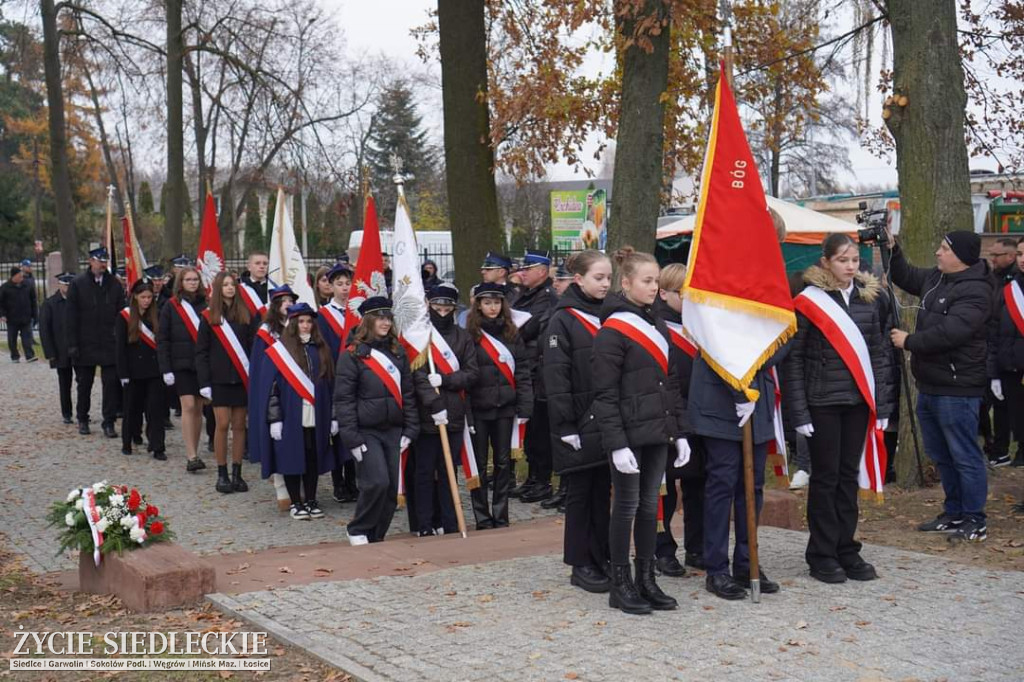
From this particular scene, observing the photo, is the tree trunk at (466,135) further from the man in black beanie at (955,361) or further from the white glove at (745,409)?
the white glove at (745,409)

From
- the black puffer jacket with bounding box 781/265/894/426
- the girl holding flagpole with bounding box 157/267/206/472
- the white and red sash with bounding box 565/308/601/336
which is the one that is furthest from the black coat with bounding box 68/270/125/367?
the black puffer jacket with bounding box 781/265/894/426

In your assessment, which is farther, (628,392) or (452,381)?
(452,381)

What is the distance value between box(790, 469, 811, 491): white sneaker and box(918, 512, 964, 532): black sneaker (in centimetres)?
223

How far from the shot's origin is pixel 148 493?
1183 cm

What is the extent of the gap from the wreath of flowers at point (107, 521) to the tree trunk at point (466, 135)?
739 cm

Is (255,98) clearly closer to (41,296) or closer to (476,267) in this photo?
(476,267)

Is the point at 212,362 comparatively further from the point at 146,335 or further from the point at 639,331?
the point at 639,331

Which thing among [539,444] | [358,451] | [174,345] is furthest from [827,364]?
[174,345]

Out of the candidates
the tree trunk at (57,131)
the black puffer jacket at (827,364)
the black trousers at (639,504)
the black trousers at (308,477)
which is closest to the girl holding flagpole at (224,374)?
the black trousers at (308,477)

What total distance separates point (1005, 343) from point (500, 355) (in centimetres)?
490

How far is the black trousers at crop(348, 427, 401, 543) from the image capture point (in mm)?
9258

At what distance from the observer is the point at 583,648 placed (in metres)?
6.12

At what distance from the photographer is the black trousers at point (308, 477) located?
35.7 feet

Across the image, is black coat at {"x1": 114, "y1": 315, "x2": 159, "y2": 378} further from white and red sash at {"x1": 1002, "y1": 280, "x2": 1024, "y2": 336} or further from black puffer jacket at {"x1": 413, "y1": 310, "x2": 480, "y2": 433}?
white and red sash at {"x1": 1002, "y1": 280, "x2": 1024, "y2": 336}
